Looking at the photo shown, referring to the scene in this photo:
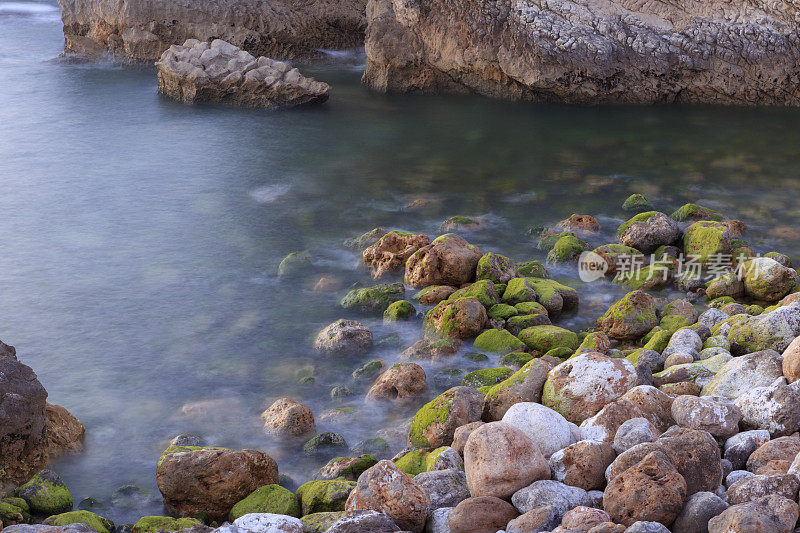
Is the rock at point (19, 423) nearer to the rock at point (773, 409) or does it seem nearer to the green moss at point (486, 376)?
the green moss at point (486, 376)

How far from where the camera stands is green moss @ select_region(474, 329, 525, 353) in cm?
916

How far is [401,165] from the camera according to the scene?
1627cm

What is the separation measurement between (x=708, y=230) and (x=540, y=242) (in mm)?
2526

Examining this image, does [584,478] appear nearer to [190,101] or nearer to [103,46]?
[190,101]

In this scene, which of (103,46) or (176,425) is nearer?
(176,425)

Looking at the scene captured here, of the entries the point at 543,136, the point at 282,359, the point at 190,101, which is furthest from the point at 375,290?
the point at 190,101

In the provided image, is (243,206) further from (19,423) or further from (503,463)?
(503,463)

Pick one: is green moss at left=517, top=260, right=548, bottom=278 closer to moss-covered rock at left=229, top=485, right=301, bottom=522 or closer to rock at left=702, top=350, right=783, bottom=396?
rock at left=702, top=350, right=783, bottom=396

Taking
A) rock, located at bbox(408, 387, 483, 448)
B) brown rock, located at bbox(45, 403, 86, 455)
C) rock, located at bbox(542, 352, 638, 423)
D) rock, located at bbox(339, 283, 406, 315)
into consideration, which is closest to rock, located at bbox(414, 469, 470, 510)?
rock, located at bbox(408, 387, 483, 448)

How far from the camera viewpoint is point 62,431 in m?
7.73

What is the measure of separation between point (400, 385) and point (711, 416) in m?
3.43

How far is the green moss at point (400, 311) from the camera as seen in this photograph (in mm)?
10180

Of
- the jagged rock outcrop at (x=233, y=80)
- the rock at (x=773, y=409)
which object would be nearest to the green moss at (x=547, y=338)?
the rock at (x=773, y=409)

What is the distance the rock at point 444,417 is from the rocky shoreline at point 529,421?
0.02m
